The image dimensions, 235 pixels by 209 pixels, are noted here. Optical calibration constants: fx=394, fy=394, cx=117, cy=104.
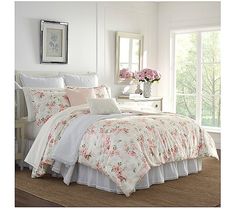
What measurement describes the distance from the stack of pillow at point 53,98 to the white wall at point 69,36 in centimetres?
32

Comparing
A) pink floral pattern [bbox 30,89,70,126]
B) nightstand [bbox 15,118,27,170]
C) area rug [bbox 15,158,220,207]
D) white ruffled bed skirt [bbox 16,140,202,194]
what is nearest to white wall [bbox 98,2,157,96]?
pink floral pattern [bbox 30,89,70,126]

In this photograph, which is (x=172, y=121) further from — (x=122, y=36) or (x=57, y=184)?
(x=122, y=36)

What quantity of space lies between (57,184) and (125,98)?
2570mm

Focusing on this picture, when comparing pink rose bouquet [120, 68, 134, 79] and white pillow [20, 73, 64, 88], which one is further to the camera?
pink rose bouquet [120, 68, 134, 79]

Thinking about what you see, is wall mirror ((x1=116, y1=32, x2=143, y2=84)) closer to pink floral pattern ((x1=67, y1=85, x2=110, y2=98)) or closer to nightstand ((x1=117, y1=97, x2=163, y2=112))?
nightstand ((x1=117, y1=97, x2=163, y2=112))

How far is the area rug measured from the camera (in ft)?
11.2

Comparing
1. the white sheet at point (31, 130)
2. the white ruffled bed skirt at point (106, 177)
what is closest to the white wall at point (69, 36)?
the white sheet at point (31, 130)

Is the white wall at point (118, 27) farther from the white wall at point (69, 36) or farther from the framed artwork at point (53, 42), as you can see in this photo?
the framed artwork at point (53, 42)

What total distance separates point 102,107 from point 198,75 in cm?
280

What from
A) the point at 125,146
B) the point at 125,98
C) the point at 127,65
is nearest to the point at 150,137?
the point at 125,146

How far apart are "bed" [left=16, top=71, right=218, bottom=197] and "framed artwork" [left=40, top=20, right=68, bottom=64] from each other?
84 cm

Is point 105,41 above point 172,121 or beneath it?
above

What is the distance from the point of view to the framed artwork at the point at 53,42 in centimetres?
550
